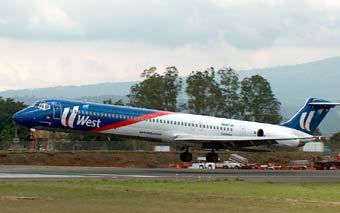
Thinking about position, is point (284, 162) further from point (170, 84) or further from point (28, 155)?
point (170, 84)

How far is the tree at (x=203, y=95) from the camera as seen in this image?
439 ft

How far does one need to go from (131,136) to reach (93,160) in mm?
10254

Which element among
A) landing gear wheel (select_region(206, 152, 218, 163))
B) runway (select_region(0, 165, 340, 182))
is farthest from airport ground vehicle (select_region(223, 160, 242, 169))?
runway (select_region(0, 165, 340, 182))

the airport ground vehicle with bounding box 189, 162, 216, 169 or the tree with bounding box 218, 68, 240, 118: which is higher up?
the tree with bounding box 218, 68, 240, 118

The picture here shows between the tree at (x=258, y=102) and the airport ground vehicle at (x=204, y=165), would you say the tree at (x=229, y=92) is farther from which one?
the airport ground vehicle at (x=204, y=165)

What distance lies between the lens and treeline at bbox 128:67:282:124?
443ft

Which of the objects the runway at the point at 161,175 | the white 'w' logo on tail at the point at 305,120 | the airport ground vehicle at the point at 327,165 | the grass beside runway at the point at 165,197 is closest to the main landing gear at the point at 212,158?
the airport ground vehicle at the point at 327,165

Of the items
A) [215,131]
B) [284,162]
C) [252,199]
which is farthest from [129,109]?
[252,199]

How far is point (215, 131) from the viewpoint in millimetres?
67062

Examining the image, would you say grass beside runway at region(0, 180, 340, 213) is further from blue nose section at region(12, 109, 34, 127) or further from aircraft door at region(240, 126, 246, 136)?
aircraft door at region(240, 126, 246, 136)

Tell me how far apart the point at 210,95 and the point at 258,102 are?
8.92 metres

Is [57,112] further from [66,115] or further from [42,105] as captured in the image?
[42,105]

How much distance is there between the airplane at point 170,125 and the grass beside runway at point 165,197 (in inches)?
1009

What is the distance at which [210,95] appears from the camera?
135500mm
